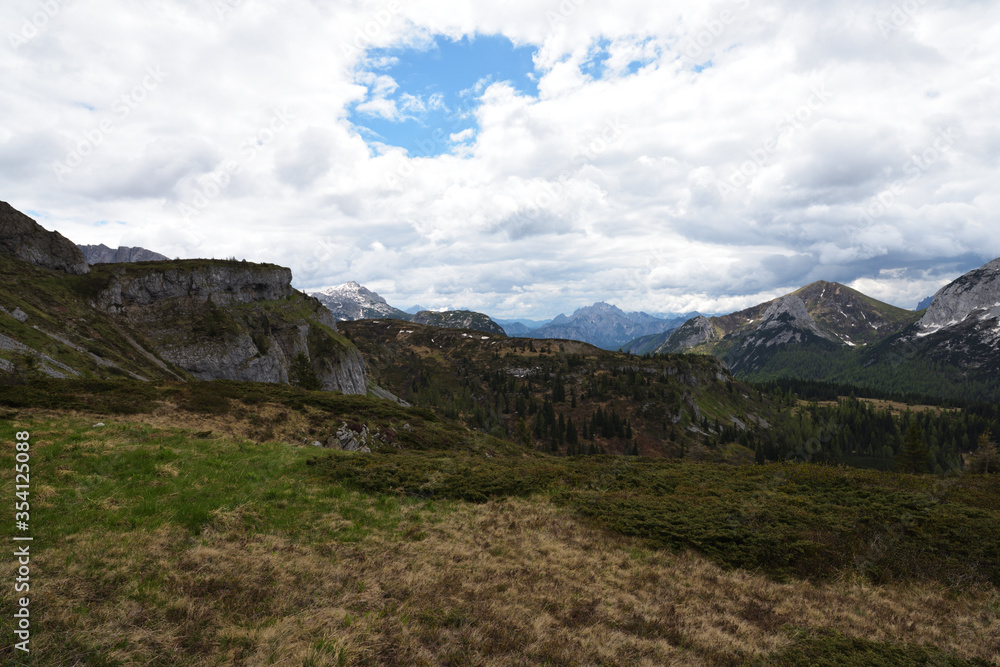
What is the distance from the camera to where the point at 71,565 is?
35.1 feet

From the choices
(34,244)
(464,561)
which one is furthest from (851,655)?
(34,244)

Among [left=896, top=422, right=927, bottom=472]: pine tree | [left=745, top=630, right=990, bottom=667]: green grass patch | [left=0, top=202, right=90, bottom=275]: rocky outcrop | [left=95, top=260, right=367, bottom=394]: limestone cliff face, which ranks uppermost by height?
[left=0, top=202, right=90, bottom=275]: rocky outcrop

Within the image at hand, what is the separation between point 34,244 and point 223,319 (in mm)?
31715

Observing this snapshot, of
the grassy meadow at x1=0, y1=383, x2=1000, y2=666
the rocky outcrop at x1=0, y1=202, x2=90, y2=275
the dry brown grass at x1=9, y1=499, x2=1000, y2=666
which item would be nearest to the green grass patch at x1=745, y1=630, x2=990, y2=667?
the grassy meadow at x1=0, y1=383, x2=1000, y2=666

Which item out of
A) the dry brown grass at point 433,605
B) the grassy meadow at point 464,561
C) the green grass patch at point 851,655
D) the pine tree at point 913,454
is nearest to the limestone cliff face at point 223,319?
the grassy meadow at point 464,561

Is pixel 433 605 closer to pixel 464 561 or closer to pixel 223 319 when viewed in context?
pixel 464 561

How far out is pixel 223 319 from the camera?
87500 millimetres

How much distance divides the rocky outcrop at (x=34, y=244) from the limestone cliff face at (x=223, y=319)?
605 centimetres

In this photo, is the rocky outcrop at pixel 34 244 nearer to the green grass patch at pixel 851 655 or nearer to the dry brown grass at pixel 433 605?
the dry brown grass at pixel 433 605

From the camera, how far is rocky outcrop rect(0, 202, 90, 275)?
70.2m

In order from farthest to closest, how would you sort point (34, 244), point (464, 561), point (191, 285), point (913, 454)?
point (191, 285)
point (913, 454)
point (34, 244)
point (464, 561)

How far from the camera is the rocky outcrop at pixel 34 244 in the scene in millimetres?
70188

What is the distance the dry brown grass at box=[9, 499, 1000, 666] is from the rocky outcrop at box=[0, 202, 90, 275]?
314 feet

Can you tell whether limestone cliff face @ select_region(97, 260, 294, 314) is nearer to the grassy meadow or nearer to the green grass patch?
the grassy meadow
